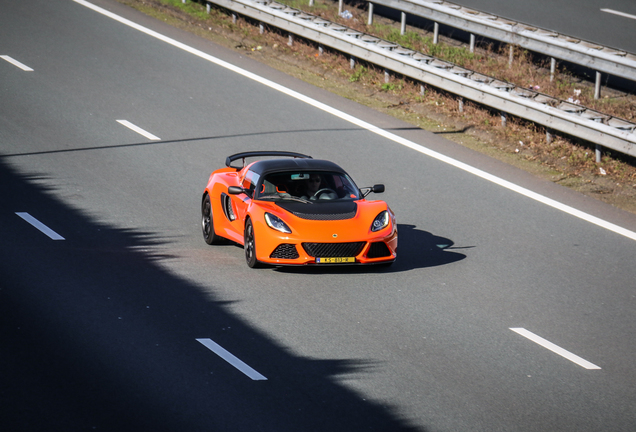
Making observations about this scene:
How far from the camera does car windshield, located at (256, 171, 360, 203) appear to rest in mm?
12312

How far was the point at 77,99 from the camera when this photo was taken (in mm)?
19594

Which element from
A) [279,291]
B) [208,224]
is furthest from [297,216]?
[208,224]

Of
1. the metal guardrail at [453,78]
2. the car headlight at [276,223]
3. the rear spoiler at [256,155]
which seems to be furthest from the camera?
the metal guardrail at [453,78]

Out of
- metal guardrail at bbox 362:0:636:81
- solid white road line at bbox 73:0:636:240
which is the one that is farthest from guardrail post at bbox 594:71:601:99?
solid white road line at bbox 73:0:636:240

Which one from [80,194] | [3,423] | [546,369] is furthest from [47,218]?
[546,369]

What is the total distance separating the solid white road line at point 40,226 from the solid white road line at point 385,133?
7.62 meters

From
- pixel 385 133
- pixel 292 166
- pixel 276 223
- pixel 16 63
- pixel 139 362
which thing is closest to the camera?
pixel 139 362

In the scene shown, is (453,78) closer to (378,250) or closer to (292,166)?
(292,166)

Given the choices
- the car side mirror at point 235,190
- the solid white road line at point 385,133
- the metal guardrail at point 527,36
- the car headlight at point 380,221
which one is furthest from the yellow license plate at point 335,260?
the metal guardrail at point 527,36

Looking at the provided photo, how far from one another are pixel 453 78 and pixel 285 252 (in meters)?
8.89

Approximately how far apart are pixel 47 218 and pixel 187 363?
224 inches

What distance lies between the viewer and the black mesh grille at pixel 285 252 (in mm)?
11266

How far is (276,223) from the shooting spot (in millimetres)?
11461

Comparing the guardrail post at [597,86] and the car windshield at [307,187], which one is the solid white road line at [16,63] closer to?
the car windshield at [307,187]
